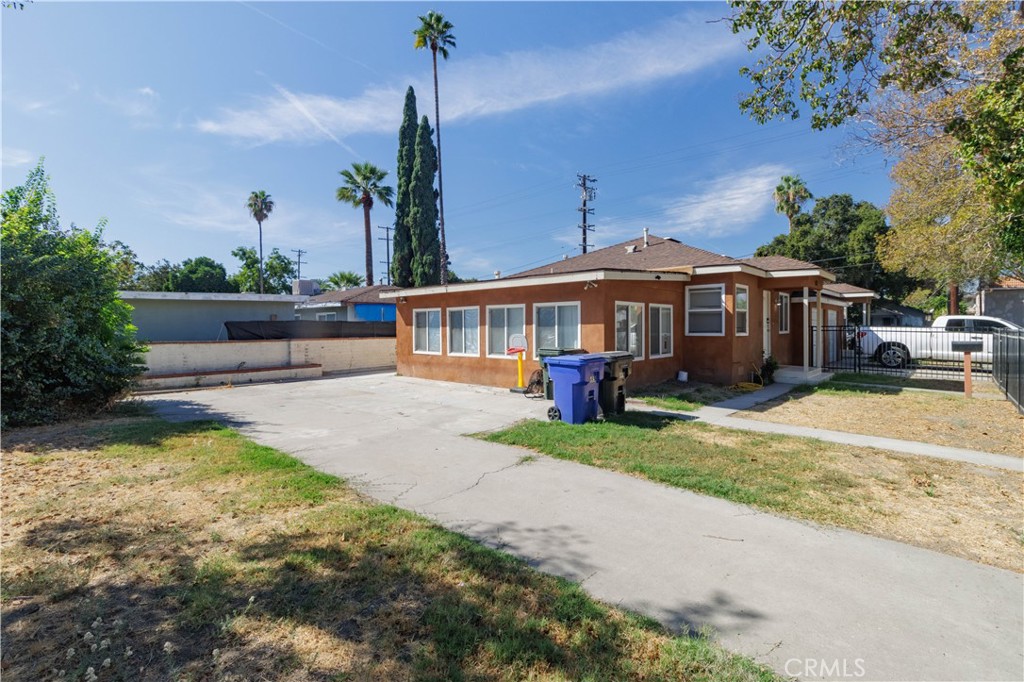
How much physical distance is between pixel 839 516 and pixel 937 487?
1.87 meters

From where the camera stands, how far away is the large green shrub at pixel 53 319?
8953mm

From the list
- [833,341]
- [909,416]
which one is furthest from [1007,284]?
[909,416]

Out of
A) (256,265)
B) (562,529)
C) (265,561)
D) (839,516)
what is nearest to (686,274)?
(839,516)

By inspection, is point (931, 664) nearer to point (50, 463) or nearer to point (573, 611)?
point (573, 611)

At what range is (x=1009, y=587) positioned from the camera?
3.32 meters

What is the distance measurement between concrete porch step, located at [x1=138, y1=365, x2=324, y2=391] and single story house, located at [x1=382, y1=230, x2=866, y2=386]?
5412mm

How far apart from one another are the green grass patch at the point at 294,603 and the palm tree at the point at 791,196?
4125 centimetres

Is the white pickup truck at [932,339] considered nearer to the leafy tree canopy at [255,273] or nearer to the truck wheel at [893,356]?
the truck wheel at [893,356]

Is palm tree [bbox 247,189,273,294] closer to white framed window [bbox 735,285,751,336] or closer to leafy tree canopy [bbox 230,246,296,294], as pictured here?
leafy tree canopy [bbox 230,246,296,294]

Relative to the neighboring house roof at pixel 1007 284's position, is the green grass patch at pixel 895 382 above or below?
below

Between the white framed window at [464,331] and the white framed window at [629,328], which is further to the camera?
the white framed window at [464,331]

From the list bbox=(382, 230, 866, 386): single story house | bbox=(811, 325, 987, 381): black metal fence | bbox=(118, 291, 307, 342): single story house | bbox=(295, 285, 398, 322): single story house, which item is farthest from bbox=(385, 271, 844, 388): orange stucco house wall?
bbox=(295, 285, 398, 322): single story house

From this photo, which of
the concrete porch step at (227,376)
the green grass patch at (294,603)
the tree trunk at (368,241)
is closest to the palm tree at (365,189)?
the tree trunk at (368,241)

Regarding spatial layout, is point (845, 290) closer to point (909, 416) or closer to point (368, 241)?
point (909, 416)
